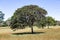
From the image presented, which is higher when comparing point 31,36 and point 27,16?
point 27,16

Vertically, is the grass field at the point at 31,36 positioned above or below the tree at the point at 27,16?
below

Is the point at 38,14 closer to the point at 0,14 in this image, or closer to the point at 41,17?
the point at 41,17

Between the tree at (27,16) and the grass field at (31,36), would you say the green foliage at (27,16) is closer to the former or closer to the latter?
the tree at (27,16)

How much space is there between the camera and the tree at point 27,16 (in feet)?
163

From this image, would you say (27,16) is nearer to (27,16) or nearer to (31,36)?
(27,16)

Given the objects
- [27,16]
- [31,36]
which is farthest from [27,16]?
[31,36]

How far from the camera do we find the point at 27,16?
50.4 metres

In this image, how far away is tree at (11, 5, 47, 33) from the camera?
49750 mm

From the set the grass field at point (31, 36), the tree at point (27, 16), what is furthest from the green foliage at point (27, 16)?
the grass field at point (31, 36)

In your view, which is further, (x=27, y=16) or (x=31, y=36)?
(x=27, y=16)

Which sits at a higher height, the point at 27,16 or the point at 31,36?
the point at 27,16

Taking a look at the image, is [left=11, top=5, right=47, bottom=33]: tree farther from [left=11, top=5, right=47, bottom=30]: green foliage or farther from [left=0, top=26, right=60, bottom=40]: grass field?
[left=0, top=26, right=60, bottom=40]: grass field

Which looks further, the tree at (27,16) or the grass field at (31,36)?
the tree at (27,16)

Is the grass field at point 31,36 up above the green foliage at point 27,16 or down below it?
below
